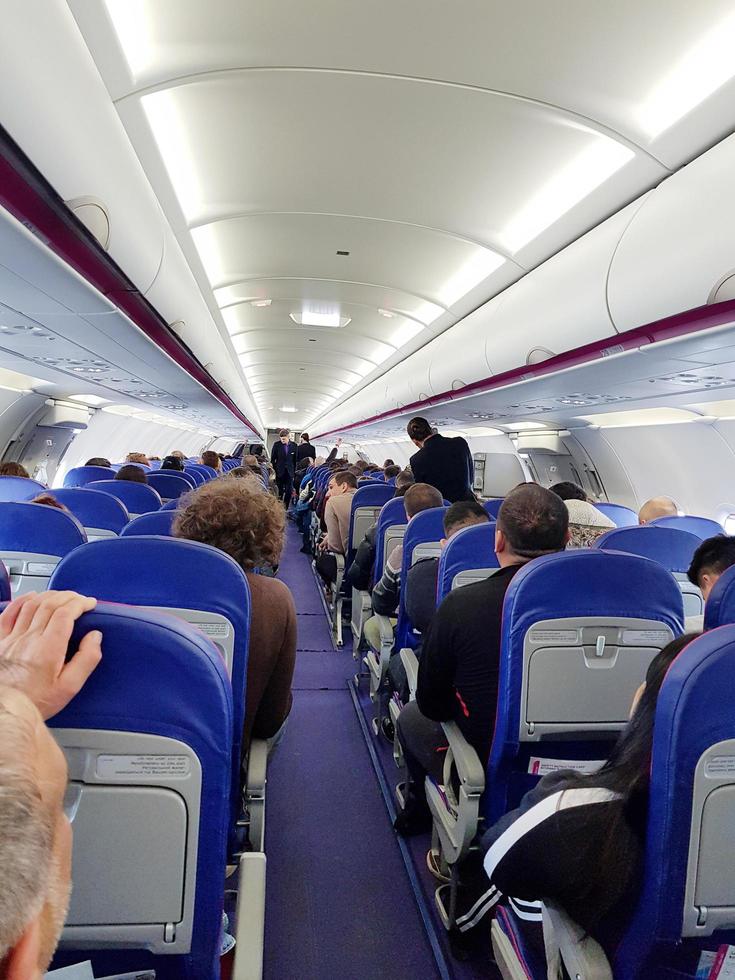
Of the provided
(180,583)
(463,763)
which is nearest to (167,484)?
(180,583)

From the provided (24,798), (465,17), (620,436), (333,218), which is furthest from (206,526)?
(620,436)

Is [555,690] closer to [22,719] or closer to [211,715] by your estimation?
[211,715]

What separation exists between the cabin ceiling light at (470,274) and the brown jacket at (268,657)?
11.9 ft

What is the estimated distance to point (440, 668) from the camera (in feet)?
7.89

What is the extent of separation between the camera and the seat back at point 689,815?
129 cm

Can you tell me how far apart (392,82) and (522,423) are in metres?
8.15

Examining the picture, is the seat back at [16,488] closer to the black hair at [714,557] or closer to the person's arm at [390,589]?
the person's arm at [390,589]

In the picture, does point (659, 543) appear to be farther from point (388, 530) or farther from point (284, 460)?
point (284, 460)

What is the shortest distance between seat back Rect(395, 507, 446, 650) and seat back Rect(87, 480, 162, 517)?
3031mm

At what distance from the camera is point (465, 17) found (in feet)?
7.88

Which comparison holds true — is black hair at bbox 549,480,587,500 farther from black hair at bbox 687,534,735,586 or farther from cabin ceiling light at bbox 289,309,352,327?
cabin ceiling light at bbox 289,309,352,327

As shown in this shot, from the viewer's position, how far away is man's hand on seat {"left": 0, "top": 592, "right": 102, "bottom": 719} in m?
1.01

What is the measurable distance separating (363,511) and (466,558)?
3.24m

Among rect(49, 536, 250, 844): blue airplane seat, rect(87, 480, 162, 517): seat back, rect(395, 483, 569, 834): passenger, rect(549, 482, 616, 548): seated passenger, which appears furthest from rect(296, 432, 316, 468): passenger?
rect(49, 536, 250, 844): blue airplane seat
